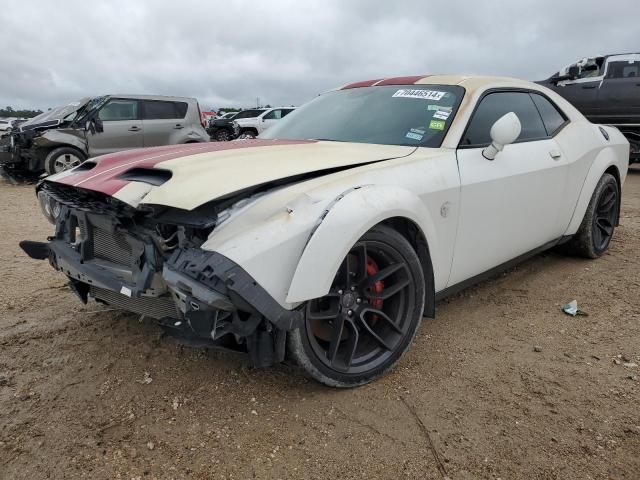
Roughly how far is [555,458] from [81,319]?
2727 millimetres

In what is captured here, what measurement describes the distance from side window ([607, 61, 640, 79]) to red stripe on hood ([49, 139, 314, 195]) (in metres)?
9.39

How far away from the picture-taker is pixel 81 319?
3160 mm

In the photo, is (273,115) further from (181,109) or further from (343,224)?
(343,224)

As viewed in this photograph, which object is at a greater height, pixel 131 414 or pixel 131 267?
pixel 131 267

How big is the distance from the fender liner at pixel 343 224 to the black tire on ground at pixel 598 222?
2359 millimetres

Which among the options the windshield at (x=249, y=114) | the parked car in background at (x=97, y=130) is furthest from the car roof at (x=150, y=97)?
the windshield at (x=249, y=114)

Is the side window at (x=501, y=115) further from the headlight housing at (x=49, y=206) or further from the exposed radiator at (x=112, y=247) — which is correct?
the headlight housing at (x=49, y=206)

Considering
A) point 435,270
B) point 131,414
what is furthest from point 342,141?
point 131,414

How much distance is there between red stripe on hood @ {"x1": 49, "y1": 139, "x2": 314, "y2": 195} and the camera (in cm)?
228

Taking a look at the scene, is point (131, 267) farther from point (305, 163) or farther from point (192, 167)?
point (305, 163)

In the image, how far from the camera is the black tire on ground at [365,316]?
2209 millimetres

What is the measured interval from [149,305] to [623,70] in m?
10.7

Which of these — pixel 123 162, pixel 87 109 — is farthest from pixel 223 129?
pixel 123 162

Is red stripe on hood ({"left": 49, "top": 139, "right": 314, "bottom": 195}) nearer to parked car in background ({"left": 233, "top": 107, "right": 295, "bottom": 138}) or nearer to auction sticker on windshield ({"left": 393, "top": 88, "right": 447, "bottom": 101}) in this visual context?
auction sticker on windshield ({"left": 393, "top": 88, "right": 447, "bottom": 101})
